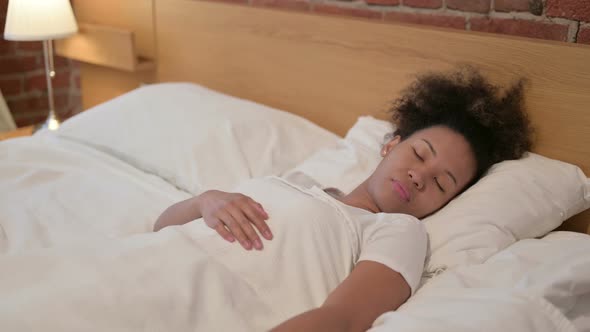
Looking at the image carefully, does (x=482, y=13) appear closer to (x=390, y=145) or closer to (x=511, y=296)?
(x=390, y=145)

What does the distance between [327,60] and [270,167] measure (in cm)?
40

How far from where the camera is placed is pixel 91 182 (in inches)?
58.2

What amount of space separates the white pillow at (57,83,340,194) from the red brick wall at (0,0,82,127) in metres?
1.05

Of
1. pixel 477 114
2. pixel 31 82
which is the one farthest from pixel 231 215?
pixel 31 82

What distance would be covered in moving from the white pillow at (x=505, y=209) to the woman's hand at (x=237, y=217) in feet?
1.09

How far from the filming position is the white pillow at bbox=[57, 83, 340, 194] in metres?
1.49

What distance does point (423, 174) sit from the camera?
45.5 inches

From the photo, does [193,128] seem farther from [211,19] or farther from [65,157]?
[211,19]

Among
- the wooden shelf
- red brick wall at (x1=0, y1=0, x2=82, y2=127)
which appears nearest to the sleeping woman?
the wooden shelf

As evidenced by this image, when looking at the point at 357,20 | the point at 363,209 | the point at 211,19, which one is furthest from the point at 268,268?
the point at 211,19

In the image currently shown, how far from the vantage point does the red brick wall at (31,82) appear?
8.42 feet

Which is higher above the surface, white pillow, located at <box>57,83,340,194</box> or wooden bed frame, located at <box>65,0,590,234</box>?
wooden bed frame, located at <box>65,0,590,234</box>

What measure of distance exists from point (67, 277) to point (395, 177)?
649 millimetres

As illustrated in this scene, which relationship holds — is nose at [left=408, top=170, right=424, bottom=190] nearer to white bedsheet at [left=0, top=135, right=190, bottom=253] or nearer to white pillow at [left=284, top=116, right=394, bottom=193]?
white pillow at [left=284, top=116, right=394, bottom=193]
